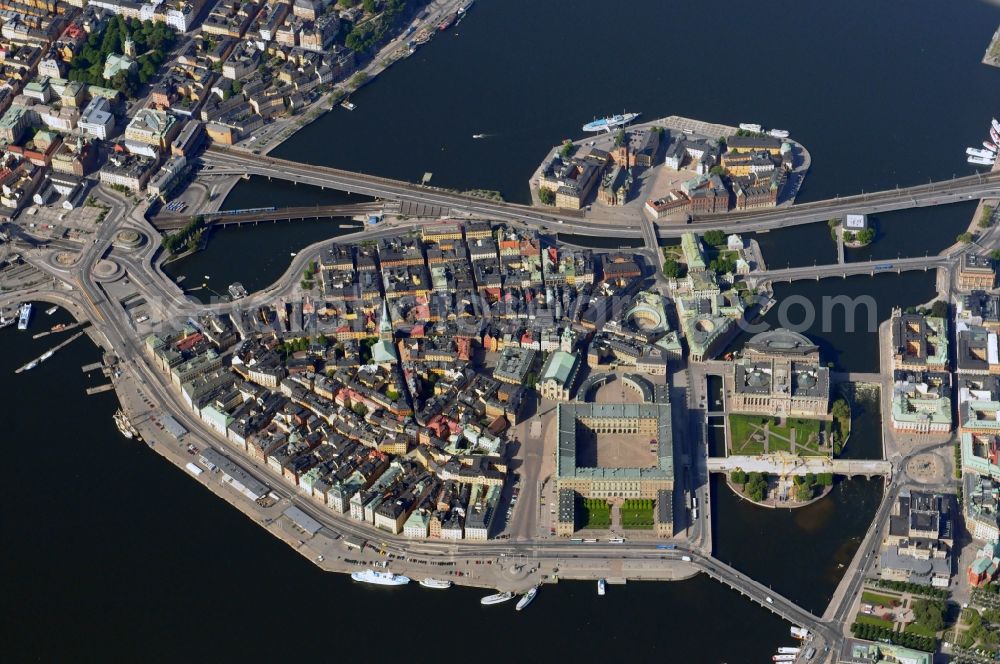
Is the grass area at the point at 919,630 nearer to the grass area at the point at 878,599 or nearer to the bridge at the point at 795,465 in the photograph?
the grass area at the point at 878,599

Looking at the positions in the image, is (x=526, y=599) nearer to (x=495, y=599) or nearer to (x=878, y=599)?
(x=495, y=599)

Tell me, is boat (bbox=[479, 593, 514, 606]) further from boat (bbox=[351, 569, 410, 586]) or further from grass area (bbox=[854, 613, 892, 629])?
grass area (bbox=[854, 613, 892, 629])

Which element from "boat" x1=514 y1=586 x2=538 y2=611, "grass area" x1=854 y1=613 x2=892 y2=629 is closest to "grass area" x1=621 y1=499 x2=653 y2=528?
"boat" x1=514 y1=586 x2=538 y2=611

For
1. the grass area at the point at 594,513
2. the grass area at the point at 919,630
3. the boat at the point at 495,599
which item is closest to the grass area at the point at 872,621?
the grass area at the point at 919,630

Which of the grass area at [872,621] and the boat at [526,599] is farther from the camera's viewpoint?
the boat at [526,599]

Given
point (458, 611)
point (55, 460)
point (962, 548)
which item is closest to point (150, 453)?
point (55, 460)
